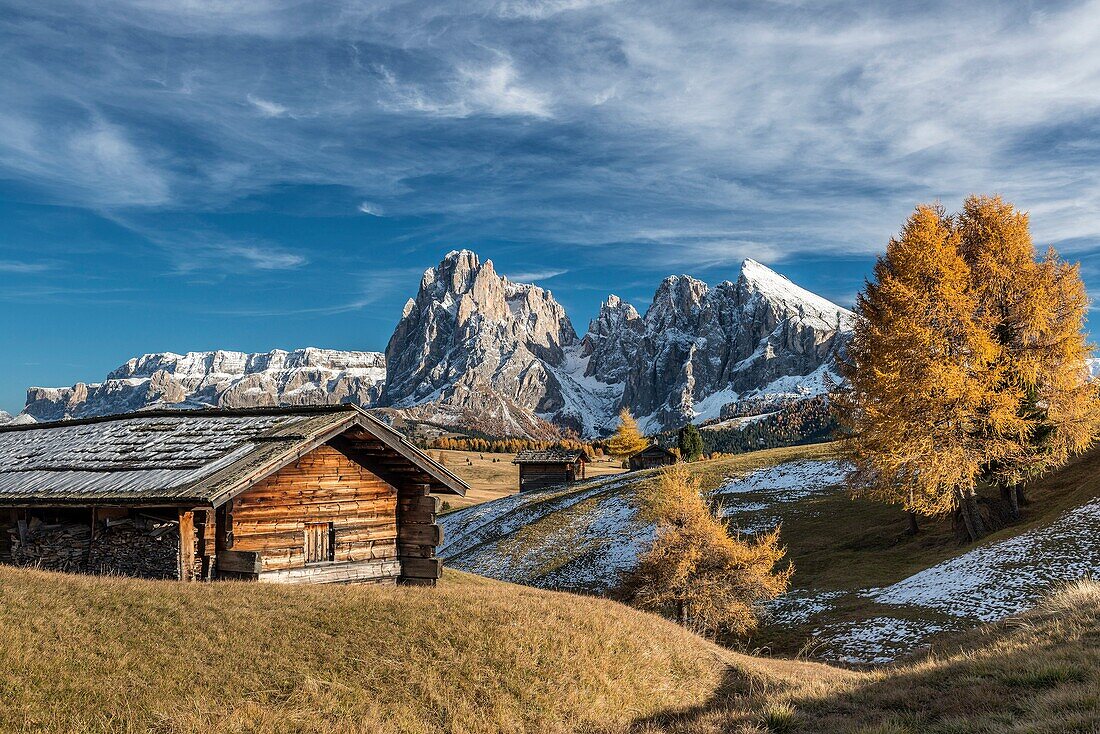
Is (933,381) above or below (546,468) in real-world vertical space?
above

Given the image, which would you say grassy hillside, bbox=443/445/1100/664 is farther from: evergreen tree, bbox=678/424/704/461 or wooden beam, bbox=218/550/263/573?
evergreen tree, bbox=678/424/704/461

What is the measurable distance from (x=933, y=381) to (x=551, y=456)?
70.1m

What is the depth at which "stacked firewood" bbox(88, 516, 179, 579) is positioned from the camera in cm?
1598

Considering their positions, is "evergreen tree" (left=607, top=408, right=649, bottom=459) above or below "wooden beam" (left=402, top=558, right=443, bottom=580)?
above

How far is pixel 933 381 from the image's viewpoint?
89.8ft

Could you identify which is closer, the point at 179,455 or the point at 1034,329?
the point at 179,455

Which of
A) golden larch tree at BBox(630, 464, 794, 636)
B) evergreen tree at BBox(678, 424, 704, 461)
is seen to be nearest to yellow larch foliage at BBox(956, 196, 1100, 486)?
golden larch tree at BBox(630, 464, 794, 636)

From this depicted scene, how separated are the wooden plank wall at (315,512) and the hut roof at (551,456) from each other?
72.7 m

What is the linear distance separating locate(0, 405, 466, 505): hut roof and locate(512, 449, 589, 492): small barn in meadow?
71700 mm

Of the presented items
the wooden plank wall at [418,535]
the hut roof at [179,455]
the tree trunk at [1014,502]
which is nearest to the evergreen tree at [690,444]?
the tree trunk at [1014,502]

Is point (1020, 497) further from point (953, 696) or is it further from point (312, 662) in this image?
point (312, 662)

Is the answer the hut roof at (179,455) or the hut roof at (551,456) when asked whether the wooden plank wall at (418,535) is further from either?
the hut roof at (551,456)

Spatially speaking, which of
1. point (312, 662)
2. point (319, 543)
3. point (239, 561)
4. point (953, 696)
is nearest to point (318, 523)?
point (319, 543)

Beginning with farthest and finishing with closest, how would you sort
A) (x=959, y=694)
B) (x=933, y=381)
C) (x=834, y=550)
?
(x=834, y=550) → (x=933, y=381) → (x=959, y=694)
